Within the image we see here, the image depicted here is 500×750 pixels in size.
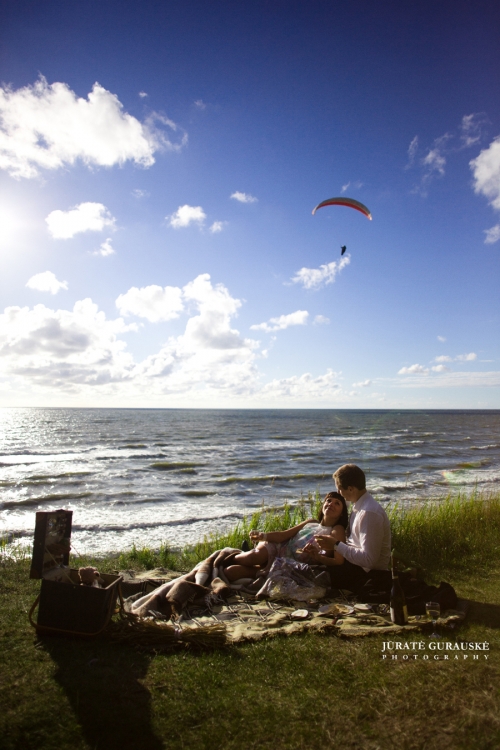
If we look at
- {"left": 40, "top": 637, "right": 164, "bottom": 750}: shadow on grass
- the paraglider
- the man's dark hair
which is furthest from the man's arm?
the paraglider

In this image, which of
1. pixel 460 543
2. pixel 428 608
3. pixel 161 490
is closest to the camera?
pixel 428 608

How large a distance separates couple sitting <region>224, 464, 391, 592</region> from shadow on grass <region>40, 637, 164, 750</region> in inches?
82.9

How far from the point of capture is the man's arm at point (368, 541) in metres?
4.92

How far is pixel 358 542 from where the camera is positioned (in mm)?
5082

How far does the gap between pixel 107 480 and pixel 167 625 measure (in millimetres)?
17375

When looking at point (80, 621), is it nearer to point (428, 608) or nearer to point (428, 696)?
point (428, 696)

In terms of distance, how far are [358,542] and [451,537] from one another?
350 cm

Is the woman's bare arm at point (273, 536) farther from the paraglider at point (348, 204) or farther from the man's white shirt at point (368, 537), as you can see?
the paraglider at point (348, 204)

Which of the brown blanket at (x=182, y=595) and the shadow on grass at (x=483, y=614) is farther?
the brown blanket at (x=182, y=595)

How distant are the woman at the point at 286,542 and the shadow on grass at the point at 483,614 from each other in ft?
4.92

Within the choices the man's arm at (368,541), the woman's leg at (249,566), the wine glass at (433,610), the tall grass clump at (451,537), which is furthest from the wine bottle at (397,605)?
the tall grass clump at (451,537)

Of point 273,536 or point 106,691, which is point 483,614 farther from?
point 106,691

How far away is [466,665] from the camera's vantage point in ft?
11.5

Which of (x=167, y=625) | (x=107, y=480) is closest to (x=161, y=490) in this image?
(x=107, y=480)
